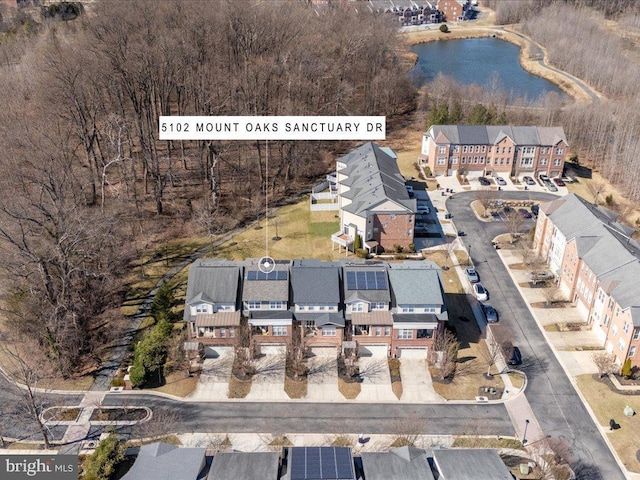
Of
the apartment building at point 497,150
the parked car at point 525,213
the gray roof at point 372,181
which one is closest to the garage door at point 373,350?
the gray roof at point 372,181

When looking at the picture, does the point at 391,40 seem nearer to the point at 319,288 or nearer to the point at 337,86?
the point at 337,86

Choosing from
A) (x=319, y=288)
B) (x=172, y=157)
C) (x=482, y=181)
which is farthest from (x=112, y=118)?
(x=482, y=181)

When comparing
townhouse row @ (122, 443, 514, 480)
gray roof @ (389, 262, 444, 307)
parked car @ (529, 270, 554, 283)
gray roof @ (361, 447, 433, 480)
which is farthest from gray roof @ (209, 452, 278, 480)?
parked car @ (529, 270, 554, 283)

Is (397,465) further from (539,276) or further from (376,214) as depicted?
(376,214)

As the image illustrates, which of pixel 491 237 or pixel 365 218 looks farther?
pixel 491 237

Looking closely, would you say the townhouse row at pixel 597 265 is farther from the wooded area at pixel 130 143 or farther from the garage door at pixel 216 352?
the wooded area at pixel 130 143

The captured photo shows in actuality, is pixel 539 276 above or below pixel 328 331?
below

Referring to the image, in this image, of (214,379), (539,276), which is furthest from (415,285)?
(214,379)
